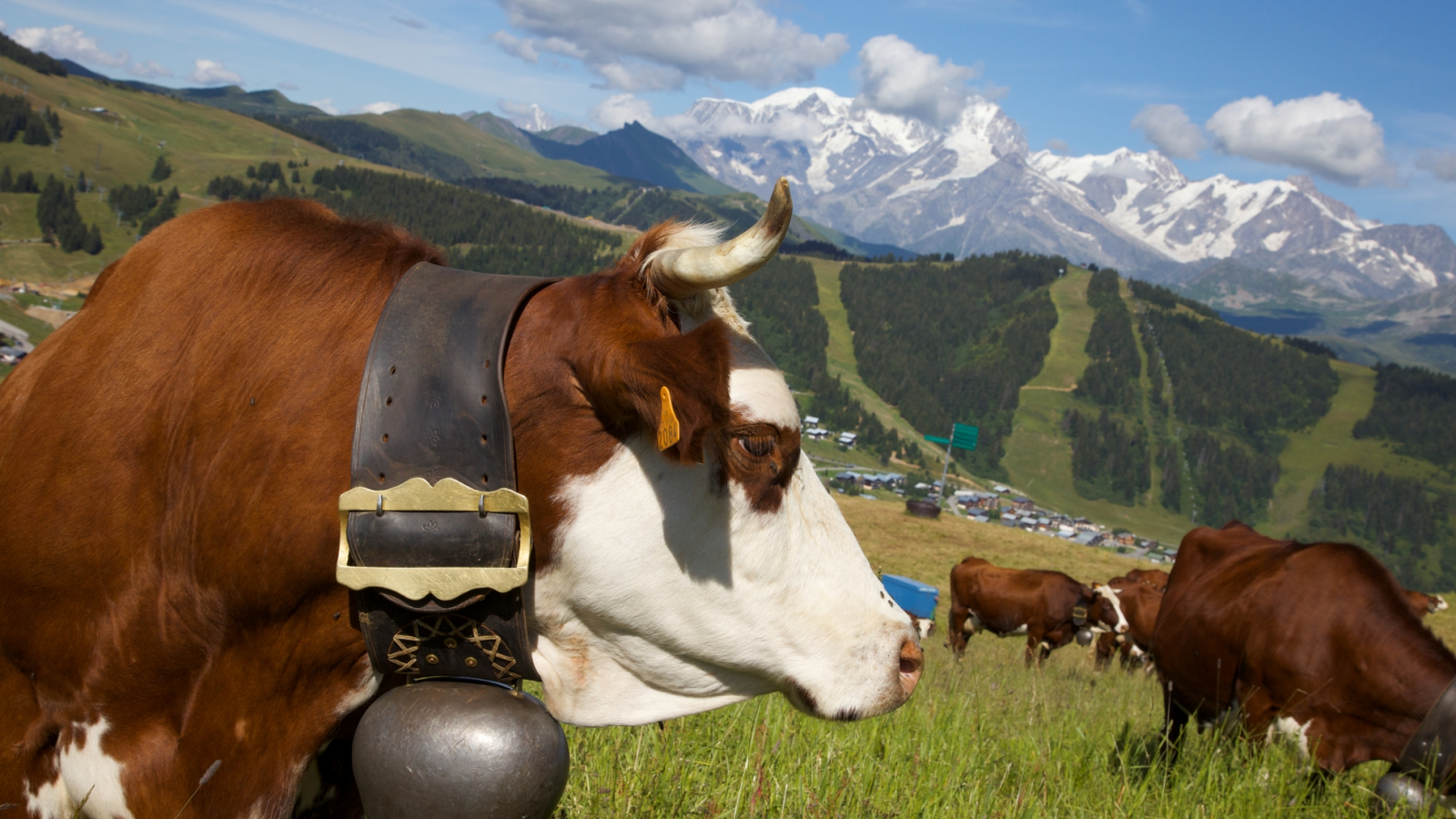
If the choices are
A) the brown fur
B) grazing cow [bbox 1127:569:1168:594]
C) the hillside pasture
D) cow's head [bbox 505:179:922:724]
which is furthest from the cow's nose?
grazing cow [bbox 1127:569:1168:594]

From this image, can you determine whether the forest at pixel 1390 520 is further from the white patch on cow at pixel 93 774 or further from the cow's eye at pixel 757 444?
the white patch on cow at pixel 93 774

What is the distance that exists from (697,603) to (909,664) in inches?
23.8

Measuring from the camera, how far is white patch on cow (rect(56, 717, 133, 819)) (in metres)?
1.88

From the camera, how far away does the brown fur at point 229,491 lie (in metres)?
1.78

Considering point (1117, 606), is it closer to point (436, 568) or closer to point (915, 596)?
point (915, 596)

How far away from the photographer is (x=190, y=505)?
6.11 ft

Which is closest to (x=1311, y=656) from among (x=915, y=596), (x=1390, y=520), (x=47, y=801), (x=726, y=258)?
(x=726, y=258)

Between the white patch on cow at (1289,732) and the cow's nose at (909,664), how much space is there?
6.13m

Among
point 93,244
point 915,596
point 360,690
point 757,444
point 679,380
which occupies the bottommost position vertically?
point 93,244

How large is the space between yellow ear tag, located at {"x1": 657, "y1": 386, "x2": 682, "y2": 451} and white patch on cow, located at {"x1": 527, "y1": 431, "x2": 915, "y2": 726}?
163mm

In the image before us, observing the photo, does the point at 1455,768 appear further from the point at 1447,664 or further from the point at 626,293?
the point at 626,293

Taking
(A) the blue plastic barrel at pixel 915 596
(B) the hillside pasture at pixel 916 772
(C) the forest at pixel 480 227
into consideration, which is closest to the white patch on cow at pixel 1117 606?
(A) the blue plastic barrel at pixel 915 596

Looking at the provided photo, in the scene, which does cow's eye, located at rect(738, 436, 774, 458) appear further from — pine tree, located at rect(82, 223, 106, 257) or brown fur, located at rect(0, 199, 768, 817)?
pine tree, located at rect(82, 223, 106, 257)

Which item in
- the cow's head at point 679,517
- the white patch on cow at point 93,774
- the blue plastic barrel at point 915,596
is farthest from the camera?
the blue plastic barrel at point 915,596
